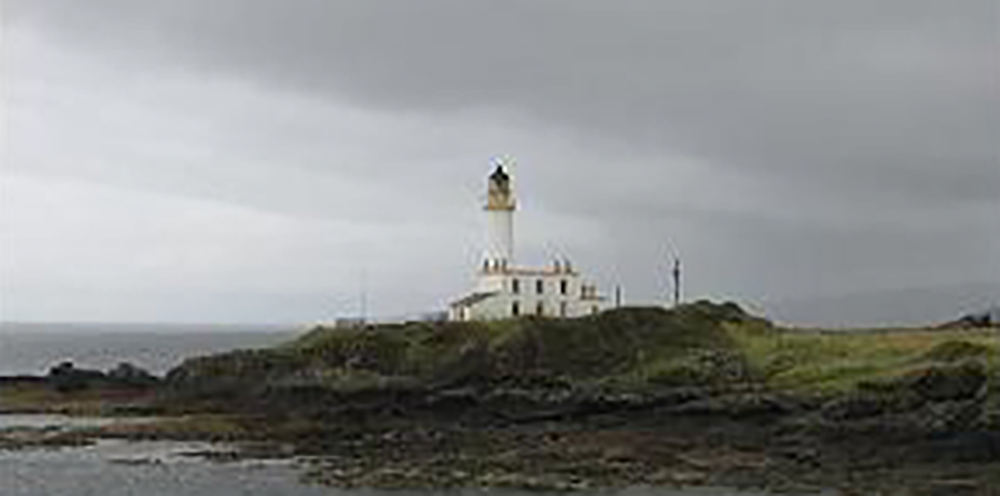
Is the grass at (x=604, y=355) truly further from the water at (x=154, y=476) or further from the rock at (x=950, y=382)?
the water at (x=154, y=476)

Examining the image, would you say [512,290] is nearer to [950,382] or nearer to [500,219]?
[500,219]

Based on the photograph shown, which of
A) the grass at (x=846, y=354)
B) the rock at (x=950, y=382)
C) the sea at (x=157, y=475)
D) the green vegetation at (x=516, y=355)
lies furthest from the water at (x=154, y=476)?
the grass at (x=846, y=354)

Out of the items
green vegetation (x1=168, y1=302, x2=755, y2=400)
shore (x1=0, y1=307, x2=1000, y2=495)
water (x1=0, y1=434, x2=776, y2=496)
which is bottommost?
water (x1=0, y1=434, x2=776, y2=496)

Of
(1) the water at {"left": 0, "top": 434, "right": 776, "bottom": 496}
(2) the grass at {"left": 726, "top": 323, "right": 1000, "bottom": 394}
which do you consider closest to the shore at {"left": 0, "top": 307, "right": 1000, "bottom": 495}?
(2) the grass at {"left": 726, "top": 323, "right": 1000, "bottom": 394}

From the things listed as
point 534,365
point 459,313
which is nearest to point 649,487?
point 534,365

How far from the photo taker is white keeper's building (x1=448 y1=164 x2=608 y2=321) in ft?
253

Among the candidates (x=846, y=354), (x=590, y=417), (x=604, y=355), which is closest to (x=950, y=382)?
(x=846, y=354)

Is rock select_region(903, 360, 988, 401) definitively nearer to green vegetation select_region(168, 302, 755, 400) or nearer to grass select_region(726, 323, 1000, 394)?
→ grass select_region(726, 323, 1000, 394)

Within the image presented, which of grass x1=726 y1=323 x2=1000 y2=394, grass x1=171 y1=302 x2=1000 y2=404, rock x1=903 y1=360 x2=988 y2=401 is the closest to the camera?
rock x1=903 y1=360 x2=988 y2=401

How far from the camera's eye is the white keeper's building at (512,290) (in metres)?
77.1

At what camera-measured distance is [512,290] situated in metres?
77.6

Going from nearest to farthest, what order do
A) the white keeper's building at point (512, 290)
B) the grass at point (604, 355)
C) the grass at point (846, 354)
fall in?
the grass at point (846, 354) < the grass at point (604, 355) < the white keeper's building at point (512, 290)

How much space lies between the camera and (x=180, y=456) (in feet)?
168

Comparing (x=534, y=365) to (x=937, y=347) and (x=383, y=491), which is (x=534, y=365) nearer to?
(x=937, y=347)
